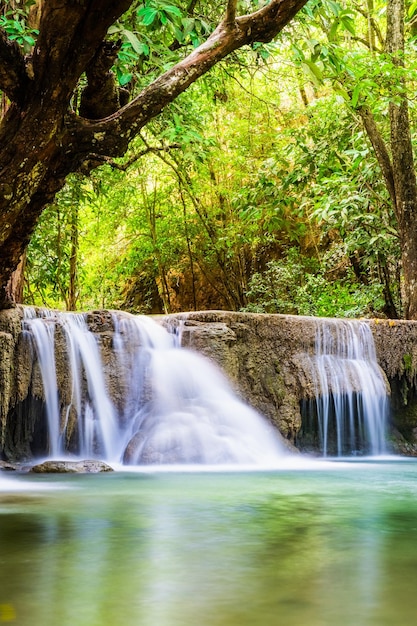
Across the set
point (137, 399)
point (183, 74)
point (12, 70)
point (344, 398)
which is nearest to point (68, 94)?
point (12, 70)

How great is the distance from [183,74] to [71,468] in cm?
373

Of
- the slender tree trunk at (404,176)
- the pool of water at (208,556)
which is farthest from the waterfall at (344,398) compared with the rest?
the pool of water at (208,556)

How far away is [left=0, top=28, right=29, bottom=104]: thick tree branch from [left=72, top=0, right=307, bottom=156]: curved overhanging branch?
53 centimetres

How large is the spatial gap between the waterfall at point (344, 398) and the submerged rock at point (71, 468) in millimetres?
3781

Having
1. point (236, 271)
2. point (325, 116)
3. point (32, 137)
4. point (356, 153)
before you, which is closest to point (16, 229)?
point (32, 137)

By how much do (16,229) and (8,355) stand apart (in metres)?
2.53

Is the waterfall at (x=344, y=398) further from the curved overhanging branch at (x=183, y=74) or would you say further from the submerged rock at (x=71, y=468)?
the curved overhanging branch at (x=183, y=74)

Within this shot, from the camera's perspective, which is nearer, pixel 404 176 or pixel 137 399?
pixel 137 399

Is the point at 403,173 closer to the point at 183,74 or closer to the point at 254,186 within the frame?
the point at 254,186

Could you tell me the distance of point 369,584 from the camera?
2.45m

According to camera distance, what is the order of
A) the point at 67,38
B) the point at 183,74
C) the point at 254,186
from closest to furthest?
the point at 67,38 → the point at 183,74 → the point at 254,186

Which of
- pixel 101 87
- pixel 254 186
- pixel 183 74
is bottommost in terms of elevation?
pixel 183 74

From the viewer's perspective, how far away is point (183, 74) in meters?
5.18

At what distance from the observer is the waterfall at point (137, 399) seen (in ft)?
27.0
